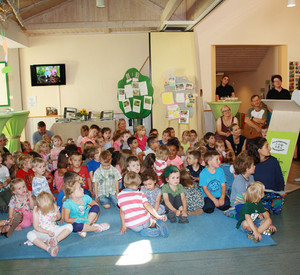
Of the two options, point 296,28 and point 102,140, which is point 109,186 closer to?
point 102,140

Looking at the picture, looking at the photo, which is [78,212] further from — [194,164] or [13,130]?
[13,130]

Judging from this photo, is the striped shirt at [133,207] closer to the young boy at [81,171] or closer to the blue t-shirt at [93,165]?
the young boy at [81,171]

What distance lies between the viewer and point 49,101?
10086mm

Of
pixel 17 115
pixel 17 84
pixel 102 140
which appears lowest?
pixel 102 140

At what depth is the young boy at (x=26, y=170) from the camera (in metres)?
4.86

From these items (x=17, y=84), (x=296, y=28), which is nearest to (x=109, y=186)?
(x=17, y=84)

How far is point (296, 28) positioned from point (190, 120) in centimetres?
408

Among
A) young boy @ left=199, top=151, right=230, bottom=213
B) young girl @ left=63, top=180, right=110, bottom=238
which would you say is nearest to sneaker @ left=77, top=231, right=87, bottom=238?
young girl @ left=63, top=180, right=110, bottom=238

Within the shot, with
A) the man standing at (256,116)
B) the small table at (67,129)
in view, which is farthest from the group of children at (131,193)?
the small table at (67,129)

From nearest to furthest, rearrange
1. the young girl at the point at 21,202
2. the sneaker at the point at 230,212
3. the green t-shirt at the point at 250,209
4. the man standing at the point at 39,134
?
the green t-shirt at the point at 250,209 → the young girl at the point at 21,202 → the sneaker at the point at 230,212 → the man standing at the point at 39,134

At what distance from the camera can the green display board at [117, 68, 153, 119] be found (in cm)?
831

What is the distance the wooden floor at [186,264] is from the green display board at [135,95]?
5.36m

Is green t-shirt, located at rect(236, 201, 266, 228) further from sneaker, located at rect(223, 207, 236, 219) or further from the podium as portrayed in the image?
the podium

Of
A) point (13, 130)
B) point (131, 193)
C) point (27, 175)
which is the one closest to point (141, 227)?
point (131, 193)
